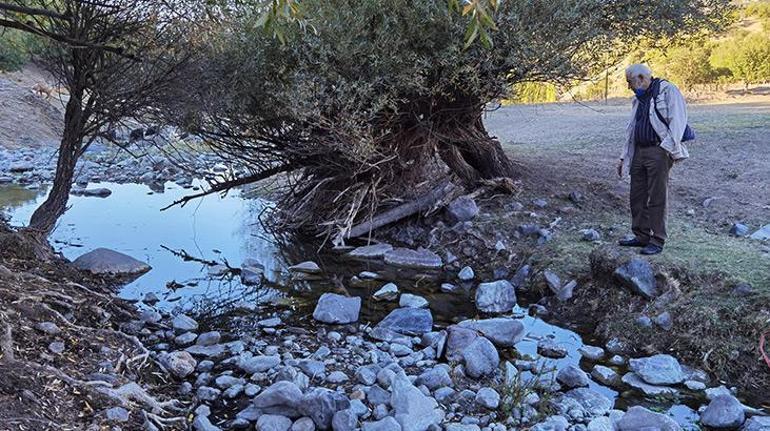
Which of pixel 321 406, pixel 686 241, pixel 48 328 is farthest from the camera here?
pixel 686 241

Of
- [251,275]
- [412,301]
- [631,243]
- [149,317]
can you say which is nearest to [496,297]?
[412,301]

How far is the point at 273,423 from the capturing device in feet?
13.4

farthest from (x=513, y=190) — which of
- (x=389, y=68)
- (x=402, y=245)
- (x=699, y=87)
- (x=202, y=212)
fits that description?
(x=699, y=87)

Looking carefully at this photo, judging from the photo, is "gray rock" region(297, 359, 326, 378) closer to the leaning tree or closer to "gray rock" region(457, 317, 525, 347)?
"gray rock" region(457, 317, 525, 347)

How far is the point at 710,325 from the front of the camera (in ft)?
17.4

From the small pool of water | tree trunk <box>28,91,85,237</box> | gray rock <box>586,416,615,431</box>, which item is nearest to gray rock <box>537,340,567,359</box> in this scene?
the small pool of water

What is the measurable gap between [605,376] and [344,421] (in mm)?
2108

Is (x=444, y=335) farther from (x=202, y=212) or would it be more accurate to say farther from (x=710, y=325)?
(x=202, y=212)

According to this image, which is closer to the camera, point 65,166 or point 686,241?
point 686,241

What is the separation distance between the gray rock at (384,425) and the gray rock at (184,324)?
2418 millimetres

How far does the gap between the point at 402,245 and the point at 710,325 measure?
435cm

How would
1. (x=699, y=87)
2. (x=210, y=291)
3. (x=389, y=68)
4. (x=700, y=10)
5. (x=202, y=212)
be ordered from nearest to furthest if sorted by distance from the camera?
(x=210, y=291) → (x=389, y=68) → (x=700, y=10) → (x=202, y=212) → (x=699, y=87)

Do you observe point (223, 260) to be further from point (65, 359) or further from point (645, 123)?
point (645, 123)

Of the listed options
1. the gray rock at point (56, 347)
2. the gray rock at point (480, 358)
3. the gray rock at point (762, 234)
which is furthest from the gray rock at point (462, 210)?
the gray rock at point (56, 347)
